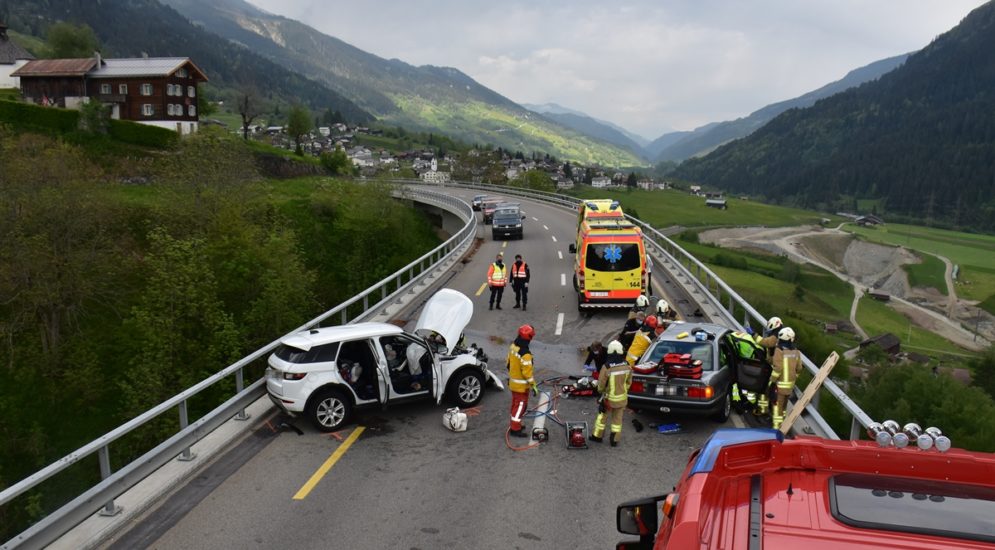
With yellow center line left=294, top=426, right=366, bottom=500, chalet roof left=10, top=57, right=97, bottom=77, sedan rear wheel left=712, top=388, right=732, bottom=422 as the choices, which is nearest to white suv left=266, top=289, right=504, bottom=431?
yellow center line left=294, top=426, right=366, bottom=500

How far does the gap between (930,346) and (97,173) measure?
99.3m

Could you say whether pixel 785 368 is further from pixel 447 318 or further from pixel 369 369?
pixel 369 369

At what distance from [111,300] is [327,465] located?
30.9 meters

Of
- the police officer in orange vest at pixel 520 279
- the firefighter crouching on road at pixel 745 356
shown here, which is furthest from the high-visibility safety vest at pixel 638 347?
the police officer in orange vest at pixel 520 279

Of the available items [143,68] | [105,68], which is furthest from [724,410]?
[105,68]

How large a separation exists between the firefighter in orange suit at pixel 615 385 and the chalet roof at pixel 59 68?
81.6 m

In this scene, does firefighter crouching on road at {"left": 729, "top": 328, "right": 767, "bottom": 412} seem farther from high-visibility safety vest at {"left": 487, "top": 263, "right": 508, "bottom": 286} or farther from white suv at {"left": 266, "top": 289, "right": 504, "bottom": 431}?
high-visibility safety vest at {"left": 487, "top": 263, "right": 508, "bottom": 286}

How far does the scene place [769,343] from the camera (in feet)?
38.1

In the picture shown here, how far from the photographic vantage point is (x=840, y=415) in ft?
107

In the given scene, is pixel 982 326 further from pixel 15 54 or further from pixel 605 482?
pixel 15 54

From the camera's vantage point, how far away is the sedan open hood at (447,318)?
39.6 feet

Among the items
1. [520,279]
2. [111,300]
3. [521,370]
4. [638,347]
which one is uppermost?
[521,370]

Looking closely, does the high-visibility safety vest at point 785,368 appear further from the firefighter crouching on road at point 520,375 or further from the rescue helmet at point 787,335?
the firefighter crouching on road at point 520,375

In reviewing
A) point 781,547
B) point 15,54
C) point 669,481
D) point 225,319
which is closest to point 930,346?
point 225,319
